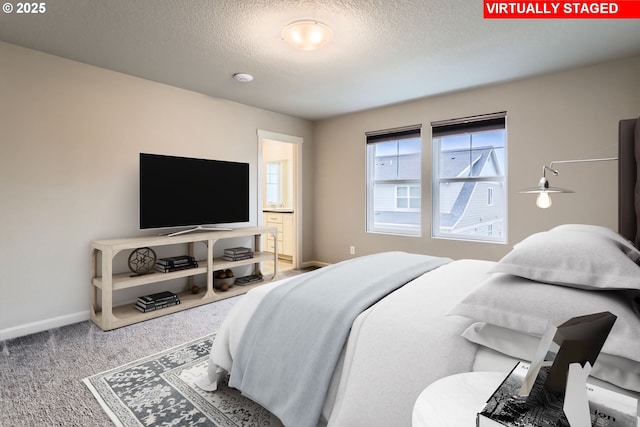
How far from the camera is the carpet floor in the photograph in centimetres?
173

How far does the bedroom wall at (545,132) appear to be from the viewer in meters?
3.03

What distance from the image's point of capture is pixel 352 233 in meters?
4.98

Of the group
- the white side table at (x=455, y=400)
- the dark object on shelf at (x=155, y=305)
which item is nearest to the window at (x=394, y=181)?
the dark object on shelf at (x=155, y=305)

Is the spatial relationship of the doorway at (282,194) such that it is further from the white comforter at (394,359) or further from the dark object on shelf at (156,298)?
the white comforter at (394,359)

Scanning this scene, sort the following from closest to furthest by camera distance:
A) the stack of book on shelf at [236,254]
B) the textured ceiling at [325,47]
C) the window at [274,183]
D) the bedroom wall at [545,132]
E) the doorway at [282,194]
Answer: the textured ceiling at [325,47] < the bedroom wall at [545,132] < the stack of book on shelf at [236,254] < the doorway at [282,194] < the window at [274,183]

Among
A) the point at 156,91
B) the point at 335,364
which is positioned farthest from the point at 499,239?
the point at 156,91

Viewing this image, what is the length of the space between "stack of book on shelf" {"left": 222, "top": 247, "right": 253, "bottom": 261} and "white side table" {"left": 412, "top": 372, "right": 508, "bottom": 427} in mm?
3307

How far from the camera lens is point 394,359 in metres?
1.19

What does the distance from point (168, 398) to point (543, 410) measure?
1893mm

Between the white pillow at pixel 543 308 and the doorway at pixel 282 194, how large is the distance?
3453 mm

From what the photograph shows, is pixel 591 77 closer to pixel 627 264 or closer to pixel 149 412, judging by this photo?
pixel 627 264

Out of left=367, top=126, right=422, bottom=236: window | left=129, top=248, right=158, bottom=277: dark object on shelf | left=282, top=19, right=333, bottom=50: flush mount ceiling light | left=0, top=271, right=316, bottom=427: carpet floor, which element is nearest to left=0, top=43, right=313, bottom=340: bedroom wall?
left=129, top=248, right=158, bottom=277: dark object on shelf

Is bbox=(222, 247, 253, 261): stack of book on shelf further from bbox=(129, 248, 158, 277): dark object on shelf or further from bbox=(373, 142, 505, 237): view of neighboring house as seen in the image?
bbox=(373, 142, 505, 237): view of neighboring house

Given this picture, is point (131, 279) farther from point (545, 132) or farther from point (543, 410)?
point (545, 132)
